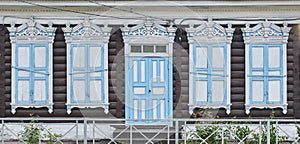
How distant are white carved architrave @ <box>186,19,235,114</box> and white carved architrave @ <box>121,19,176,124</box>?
0.42m

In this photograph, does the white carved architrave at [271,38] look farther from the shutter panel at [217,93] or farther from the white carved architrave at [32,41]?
the white carved architrave at [32,41]

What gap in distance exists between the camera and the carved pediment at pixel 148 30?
33.5ft

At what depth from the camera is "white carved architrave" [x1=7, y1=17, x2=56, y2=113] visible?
10188 millimetres

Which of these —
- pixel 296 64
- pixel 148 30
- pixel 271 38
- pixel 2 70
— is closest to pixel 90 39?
pixel 148 30

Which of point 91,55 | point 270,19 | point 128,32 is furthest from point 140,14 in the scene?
point 270,19

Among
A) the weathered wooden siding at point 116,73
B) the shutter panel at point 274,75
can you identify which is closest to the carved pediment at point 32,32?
the weathered wooden siding at point 116,73

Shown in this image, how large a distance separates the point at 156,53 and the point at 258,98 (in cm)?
235

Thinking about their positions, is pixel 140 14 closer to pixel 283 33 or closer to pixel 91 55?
pixel 91 55

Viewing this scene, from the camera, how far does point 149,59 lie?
10.3 meters

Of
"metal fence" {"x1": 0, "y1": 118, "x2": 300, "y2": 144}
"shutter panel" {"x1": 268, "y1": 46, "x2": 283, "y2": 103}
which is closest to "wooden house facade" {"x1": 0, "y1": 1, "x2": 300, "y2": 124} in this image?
"shutter panel" {"x1": 268, "y1": 46, "x2": 283, "y2": 103}

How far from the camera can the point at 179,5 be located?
33.2 feet

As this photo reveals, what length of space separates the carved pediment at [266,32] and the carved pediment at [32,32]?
13.3 feet

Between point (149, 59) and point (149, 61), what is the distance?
0.04m

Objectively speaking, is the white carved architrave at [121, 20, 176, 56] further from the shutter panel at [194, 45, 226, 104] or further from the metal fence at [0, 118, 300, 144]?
the metal fence at [0, 118, 300, 144]
